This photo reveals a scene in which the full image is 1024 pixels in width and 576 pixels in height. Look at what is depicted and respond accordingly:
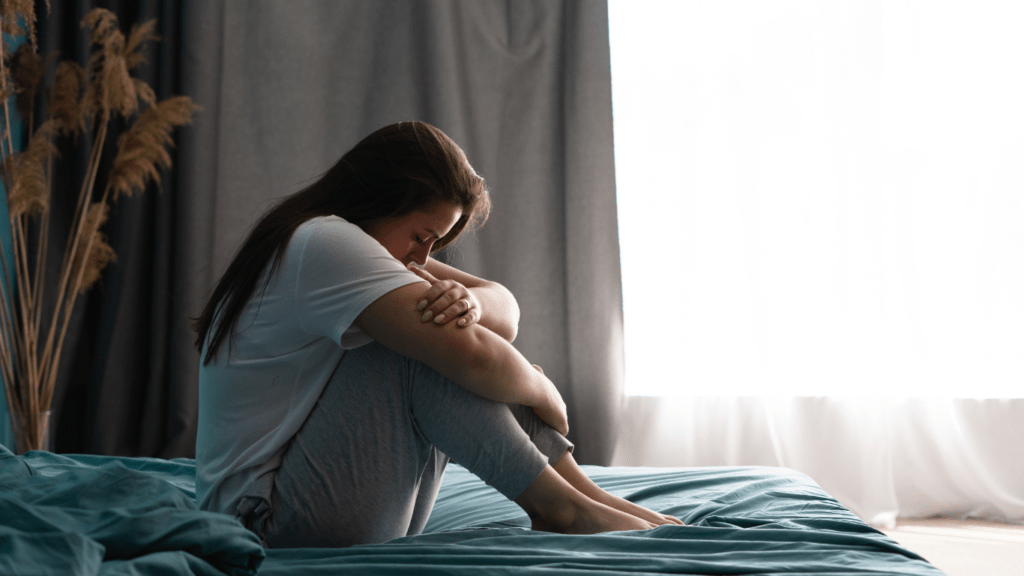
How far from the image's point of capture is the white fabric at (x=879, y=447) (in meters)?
2.44

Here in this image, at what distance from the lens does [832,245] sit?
2.60m

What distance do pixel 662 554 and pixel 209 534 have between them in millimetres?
500

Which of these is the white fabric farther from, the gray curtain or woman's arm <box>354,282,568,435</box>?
woman's arm <box>354,282,568,435</box>

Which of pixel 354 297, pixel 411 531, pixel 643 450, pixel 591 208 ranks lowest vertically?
pixel 643 450

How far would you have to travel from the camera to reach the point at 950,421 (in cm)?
246

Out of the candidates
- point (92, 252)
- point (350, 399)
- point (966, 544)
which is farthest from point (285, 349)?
point (966, 544)

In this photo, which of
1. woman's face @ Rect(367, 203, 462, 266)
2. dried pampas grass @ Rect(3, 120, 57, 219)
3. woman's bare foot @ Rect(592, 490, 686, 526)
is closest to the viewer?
woman's bare foot @ Rect(592, 490, 686, 526)

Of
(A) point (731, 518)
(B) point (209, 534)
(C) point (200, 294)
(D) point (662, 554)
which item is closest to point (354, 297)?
(B) point (209, 534)

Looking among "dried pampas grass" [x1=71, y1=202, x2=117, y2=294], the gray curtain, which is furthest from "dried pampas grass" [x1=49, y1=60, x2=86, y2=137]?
the gray curtain

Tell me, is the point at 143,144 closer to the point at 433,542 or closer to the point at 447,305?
the point at 447,305

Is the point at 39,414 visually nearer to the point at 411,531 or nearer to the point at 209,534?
the point at 411,531

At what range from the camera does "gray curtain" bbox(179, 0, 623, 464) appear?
9.14 ft

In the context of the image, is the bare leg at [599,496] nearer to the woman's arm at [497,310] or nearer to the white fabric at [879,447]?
the woman's arm at [497,310]

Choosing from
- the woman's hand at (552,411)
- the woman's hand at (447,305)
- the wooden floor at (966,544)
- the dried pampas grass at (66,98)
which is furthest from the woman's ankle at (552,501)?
the dried pampas grass at (66,98)
